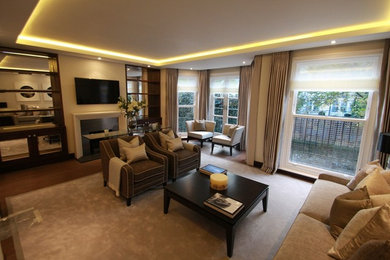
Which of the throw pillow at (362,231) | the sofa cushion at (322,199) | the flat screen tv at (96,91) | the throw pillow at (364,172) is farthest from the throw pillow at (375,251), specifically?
the flat screen tv at (96,91)

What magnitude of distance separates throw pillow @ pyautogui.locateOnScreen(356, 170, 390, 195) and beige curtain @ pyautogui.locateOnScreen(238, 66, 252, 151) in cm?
401

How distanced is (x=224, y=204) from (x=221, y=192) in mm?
322

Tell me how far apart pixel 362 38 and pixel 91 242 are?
15.8 ft

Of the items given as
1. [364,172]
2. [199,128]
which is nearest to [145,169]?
[364,172]

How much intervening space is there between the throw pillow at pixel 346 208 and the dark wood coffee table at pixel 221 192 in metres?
0.83

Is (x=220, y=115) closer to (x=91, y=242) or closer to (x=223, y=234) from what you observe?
(x=223, y=234)

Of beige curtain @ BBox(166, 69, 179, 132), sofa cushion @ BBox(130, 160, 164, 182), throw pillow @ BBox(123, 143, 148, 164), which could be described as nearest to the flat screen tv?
beige curtain @ BBox(166, 69, 179, 132)

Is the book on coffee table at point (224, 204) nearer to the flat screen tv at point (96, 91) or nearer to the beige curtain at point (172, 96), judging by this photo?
the flat screen tv at point (96, 91)

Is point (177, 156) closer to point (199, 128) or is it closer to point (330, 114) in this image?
point (199, 128)

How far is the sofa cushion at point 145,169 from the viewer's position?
2.94 metres

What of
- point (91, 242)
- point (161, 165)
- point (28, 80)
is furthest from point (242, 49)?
point (28, 80)

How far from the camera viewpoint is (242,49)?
412 cm

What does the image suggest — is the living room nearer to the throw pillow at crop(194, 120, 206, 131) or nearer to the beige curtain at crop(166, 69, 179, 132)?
the beige curtain at crop(166, 69, 179, 132)

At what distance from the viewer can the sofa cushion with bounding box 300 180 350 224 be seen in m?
1.99
